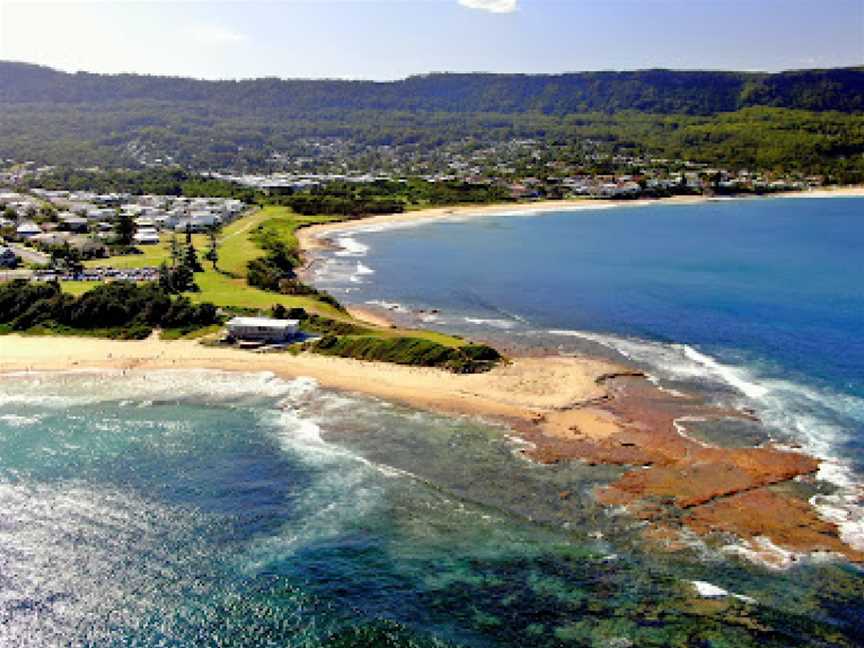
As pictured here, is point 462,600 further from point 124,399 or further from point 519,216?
point 519,216

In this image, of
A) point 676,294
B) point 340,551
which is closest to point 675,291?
point 676,294

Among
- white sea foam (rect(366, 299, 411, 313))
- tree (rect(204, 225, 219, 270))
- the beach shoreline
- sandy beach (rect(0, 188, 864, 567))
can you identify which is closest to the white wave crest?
white sea foam (rect(366, 299, 411, 313))

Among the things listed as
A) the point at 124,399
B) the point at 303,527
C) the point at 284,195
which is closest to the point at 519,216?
the point at 284,195

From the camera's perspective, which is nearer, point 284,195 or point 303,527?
point 303,527

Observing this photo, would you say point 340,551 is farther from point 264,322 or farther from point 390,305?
point 390,305

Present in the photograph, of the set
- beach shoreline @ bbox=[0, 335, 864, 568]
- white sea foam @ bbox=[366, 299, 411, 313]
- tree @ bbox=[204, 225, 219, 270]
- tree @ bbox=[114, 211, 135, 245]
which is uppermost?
tree @ bbox=[114, 211, 135, 245]

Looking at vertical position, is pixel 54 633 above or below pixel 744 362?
below

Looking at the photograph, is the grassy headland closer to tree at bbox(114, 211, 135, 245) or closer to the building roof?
the building roof
